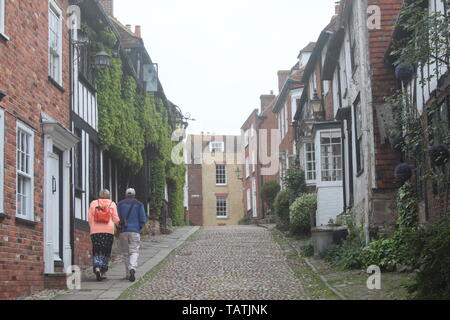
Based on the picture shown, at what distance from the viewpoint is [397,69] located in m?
15.2

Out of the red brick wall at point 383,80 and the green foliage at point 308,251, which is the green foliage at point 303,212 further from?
the red brick wall at point 383,80

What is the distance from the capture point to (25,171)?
12.9m

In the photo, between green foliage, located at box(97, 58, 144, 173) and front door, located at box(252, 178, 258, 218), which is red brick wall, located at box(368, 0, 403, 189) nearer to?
green foliage, located at box(97, 58, 144, 173)

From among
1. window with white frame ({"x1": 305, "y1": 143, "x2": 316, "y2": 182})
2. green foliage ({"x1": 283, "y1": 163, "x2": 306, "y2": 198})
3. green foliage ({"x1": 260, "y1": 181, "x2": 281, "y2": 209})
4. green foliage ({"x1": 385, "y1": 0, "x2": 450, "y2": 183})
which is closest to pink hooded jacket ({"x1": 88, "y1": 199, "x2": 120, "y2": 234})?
green foliage ({"x1": 385, "y1": 0, "x2": 450, "y2": 183})

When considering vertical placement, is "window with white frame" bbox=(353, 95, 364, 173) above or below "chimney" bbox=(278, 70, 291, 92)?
below

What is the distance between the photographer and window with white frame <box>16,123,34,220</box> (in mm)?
12594

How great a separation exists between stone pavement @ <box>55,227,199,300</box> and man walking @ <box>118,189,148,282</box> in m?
0.39

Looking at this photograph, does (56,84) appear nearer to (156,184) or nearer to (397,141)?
(397,141)

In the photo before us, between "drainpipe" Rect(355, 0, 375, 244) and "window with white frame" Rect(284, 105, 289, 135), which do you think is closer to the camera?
"drainpipe" Rect(355, 0, 375, 244)

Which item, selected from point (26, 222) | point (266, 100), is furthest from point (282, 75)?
point (26, 222)

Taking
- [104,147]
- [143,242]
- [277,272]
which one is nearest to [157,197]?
[143,242]

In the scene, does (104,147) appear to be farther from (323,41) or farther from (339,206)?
(323,41)

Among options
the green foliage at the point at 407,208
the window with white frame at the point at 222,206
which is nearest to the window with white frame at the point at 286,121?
the window with white frame at the point at 222,206
